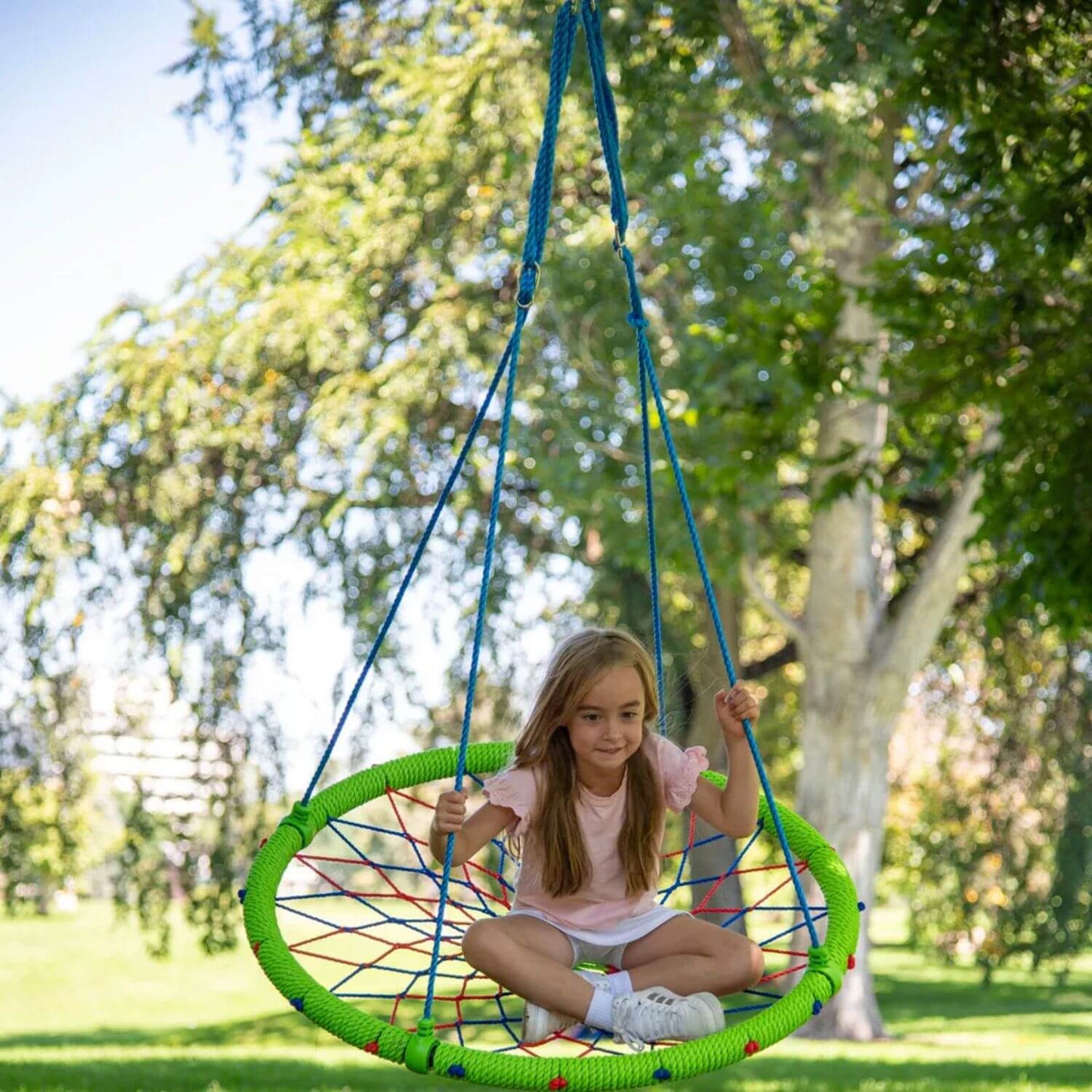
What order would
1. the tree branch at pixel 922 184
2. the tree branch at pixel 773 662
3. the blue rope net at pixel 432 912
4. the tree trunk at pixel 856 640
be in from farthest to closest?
the tree branch at pixel 773 662 → the tree trunk at pixel 856 640 → the tree branch at pixel 922 184 → the blue rope net at pixel 432 912

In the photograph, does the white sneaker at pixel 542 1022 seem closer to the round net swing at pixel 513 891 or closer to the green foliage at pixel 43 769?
the round net swing at pixel 513 891

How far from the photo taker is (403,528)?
25.1ft

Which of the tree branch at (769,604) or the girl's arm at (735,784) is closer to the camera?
the girl's arm at (735,784)

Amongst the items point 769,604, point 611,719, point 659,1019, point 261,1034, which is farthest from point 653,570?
point 261,1034

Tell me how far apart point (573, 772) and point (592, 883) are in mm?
183

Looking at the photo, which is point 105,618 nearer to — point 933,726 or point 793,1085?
point 793,1085

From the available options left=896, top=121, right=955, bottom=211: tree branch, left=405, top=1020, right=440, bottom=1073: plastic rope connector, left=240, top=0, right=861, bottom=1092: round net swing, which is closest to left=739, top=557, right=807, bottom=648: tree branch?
left=896, top=121, right=955, bottom=211: tree branch

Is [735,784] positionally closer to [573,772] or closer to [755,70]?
[573,772]

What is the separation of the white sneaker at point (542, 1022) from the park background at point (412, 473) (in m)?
3.72

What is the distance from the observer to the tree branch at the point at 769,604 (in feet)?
24.0

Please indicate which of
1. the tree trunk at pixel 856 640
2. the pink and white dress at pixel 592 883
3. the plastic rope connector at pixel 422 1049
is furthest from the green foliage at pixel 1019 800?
the plastic rope connector at pixel 422 1049

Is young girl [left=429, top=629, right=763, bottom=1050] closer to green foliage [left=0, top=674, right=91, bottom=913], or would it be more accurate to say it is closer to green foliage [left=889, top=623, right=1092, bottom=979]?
green foliage [left=0, top=674, right=91, bottom=913]

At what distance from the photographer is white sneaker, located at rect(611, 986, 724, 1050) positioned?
223cm

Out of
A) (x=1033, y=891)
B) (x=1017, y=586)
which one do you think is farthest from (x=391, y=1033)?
(x=1033, y=891)
